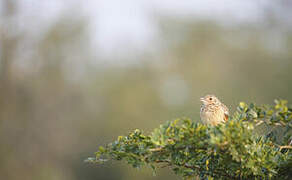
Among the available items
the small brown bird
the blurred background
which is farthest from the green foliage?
the blurred background

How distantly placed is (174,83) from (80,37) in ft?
30.9

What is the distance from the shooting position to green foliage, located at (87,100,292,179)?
10.1 ft

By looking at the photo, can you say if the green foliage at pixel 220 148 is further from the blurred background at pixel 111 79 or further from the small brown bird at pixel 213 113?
the blurred background at pixel 111 79

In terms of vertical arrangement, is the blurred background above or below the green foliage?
above

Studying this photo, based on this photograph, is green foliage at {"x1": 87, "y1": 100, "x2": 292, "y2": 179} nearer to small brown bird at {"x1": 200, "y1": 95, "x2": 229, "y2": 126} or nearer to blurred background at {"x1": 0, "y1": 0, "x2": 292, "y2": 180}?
small brown bird at {"x1": 200, "y1": 95, "x2": 229, "y2": 126}

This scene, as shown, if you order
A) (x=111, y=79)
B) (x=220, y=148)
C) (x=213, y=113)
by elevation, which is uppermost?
(x=111, y=79)

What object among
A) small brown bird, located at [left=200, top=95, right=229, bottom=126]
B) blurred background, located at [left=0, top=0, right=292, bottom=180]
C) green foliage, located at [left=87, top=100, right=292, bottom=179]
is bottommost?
green foliage, located at [left=87, top=100, right=292, bottom=179]

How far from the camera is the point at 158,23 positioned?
116 ft

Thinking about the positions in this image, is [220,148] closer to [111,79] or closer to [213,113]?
[213,113]

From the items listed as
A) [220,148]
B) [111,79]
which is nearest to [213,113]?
[220,148]

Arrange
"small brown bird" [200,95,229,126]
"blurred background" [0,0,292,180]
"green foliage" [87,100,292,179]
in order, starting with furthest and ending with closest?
"blurred background" [0,0,292,180] < "small brown bird" [200,95,229,126] < "green foliage" [87,100,292,179]

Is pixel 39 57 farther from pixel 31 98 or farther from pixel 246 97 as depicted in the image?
pixel 246 97

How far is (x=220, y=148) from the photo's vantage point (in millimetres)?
3045

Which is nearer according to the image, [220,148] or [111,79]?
[220,148]
